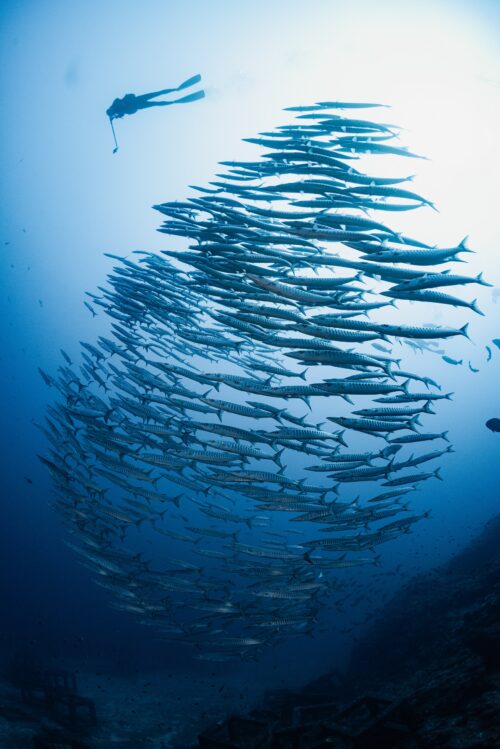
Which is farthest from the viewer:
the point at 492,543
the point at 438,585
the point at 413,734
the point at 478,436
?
the point at 478,436

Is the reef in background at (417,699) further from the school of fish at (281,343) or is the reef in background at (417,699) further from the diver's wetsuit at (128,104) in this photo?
the diver's wetsuit at (128,104)

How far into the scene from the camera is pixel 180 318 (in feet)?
29.7

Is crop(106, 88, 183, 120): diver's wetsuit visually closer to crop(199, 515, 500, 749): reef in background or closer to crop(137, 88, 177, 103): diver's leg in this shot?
crop(137, 88, 177, 103): diver's leg

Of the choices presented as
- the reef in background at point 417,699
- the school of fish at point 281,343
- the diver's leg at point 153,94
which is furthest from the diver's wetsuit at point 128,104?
the reef in background at point 417,699

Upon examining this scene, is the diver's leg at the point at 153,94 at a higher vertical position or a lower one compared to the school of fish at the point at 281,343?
higher

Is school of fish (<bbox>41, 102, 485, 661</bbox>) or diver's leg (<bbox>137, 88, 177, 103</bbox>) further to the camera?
diver's leg (<bbox>137, 88, 177, 103</bbox>)

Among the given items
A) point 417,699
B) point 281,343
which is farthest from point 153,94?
point 417,699

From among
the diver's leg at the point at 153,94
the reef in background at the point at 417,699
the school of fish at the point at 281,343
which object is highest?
the diver's leg at the point at 153,94

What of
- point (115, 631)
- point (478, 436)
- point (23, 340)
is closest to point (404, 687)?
point (115, 631)

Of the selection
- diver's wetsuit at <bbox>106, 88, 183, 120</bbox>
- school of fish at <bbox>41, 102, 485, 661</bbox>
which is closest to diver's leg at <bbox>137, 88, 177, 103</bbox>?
diver's wetsuit at <bbox>106, 88, 183, 120</bbox>

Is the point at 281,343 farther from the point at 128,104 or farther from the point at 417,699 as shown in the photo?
the point at 128,104

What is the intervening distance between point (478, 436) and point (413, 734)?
343ft

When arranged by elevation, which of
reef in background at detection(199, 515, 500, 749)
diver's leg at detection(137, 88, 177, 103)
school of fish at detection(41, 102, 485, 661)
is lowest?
reef in background at detection(199, 515, 500, 749)

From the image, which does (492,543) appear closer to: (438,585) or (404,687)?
(438,585)
